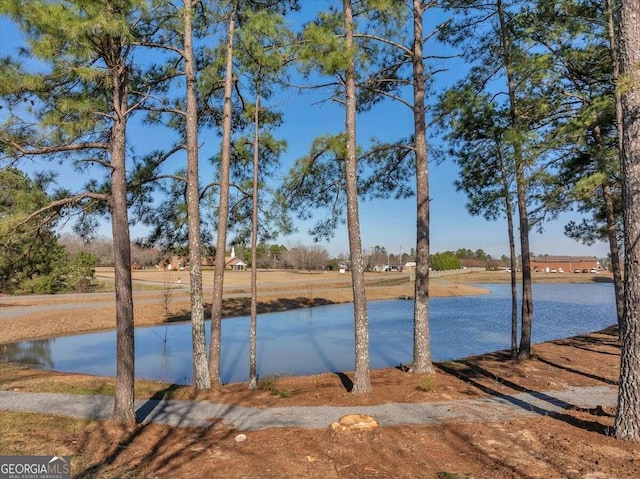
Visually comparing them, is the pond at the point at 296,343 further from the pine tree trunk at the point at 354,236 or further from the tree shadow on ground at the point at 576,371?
the pine tree trunk at the point at 354,236

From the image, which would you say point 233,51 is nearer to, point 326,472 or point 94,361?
point 326,472

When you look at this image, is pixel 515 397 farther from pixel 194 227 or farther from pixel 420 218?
pixel 194 227

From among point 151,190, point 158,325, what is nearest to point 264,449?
point 151,190

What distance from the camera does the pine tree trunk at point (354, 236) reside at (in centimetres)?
763

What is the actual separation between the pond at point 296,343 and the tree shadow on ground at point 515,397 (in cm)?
338

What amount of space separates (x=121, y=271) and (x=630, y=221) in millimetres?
6773

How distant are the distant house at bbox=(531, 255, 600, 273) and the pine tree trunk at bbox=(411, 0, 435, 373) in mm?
119762

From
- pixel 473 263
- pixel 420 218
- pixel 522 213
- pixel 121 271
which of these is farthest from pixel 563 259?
pixel 121 271

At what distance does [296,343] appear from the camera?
58.7ft

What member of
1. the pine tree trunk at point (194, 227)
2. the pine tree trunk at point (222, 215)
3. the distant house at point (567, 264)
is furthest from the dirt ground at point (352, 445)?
the distant house at point (567, 264)

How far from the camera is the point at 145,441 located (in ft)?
18.2

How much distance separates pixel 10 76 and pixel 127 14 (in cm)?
188

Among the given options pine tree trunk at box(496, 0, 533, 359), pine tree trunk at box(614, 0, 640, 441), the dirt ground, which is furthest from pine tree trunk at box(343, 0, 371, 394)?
pine tree trunk at box(496, 0, 533, 359)

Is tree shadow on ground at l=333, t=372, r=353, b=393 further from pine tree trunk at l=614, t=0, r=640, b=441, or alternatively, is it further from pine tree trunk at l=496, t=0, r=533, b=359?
pine tree trunk at l=496, t=0, r=533, b=359
